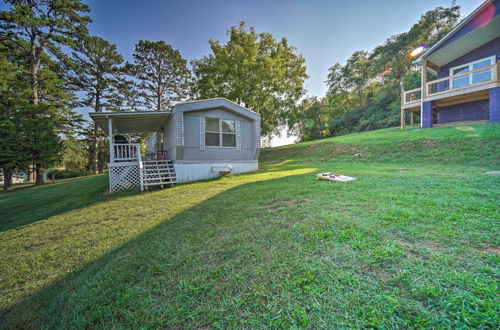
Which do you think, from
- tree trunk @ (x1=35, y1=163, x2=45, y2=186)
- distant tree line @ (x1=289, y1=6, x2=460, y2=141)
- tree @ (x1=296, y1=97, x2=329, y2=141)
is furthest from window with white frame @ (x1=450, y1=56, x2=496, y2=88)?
tree trunk @ (x1=35, y1=163, x2=45, y2=186)

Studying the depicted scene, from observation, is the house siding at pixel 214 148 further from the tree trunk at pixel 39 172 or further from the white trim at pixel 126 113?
the tree trunk at pixel 39 172

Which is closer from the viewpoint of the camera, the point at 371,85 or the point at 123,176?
the point at 123,176

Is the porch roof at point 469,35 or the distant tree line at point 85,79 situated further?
the distant tree line at point 85,79

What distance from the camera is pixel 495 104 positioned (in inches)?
326

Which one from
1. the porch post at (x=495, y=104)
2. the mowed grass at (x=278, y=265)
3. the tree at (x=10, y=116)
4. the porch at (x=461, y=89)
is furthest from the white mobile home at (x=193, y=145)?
the porch post at (x=495, y=104)

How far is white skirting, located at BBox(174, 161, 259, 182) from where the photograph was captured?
786 cm

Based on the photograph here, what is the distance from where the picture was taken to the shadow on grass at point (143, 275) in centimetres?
150

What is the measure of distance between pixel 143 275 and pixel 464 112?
16.2 meters

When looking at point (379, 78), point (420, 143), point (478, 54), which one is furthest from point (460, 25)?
point (379, 78)

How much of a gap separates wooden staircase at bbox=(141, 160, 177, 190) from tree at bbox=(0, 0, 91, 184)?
502 inches

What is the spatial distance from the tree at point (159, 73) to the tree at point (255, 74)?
3.28 meters

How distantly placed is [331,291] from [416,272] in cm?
71

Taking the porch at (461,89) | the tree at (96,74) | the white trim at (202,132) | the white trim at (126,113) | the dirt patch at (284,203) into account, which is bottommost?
the dirt patch at (284,203)

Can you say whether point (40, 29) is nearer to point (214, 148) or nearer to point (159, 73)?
point (159, 73)
